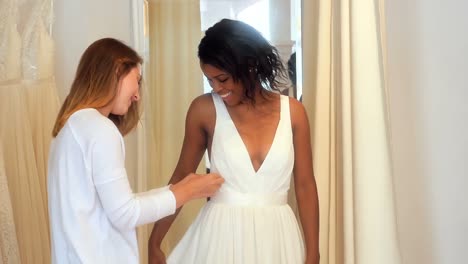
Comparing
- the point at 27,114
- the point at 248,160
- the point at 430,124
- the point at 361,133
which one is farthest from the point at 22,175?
the point at 430,124

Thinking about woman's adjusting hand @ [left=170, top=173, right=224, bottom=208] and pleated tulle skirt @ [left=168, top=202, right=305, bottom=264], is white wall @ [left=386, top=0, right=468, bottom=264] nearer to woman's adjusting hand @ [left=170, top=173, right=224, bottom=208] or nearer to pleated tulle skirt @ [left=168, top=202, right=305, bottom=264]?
pleated tulle skirt @ [left=168, top=202, right=305, bottom=264]

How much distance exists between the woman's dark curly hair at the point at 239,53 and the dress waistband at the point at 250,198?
0.76 ft

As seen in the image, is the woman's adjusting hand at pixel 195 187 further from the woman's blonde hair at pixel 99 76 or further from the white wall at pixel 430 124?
the white wall at pixel 430 124

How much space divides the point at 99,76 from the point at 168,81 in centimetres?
91

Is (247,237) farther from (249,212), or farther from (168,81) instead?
(168,81)

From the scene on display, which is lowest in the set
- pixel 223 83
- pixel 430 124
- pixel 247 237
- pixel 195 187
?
pixel 247 237

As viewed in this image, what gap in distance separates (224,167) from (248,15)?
29.8 inches

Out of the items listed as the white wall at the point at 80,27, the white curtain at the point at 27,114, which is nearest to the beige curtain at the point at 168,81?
the white wall at the point at 80,27

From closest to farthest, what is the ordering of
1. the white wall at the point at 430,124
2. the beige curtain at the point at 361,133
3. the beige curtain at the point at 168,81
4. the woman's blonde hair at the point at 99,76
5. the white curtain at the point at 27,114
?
the woman's blonde hair at the point at 99,76 → the beige curtain at the point at 361,133 → the white wall at the point at 430,124 → the white curtain at the point at 27,114 → the beige curtain at the point at 168,81

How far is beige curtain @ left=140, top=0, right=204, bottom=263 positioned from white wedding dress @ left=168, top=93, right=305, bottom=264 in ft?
2.29

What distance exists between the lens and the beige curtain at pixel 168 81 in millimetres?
1933

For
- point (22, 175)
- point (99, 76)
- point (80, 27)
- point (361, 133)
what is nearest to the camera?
point (99, 76)

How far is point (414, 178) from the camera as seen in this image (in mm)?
1485

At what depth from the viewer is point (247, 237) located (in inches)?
48.8
